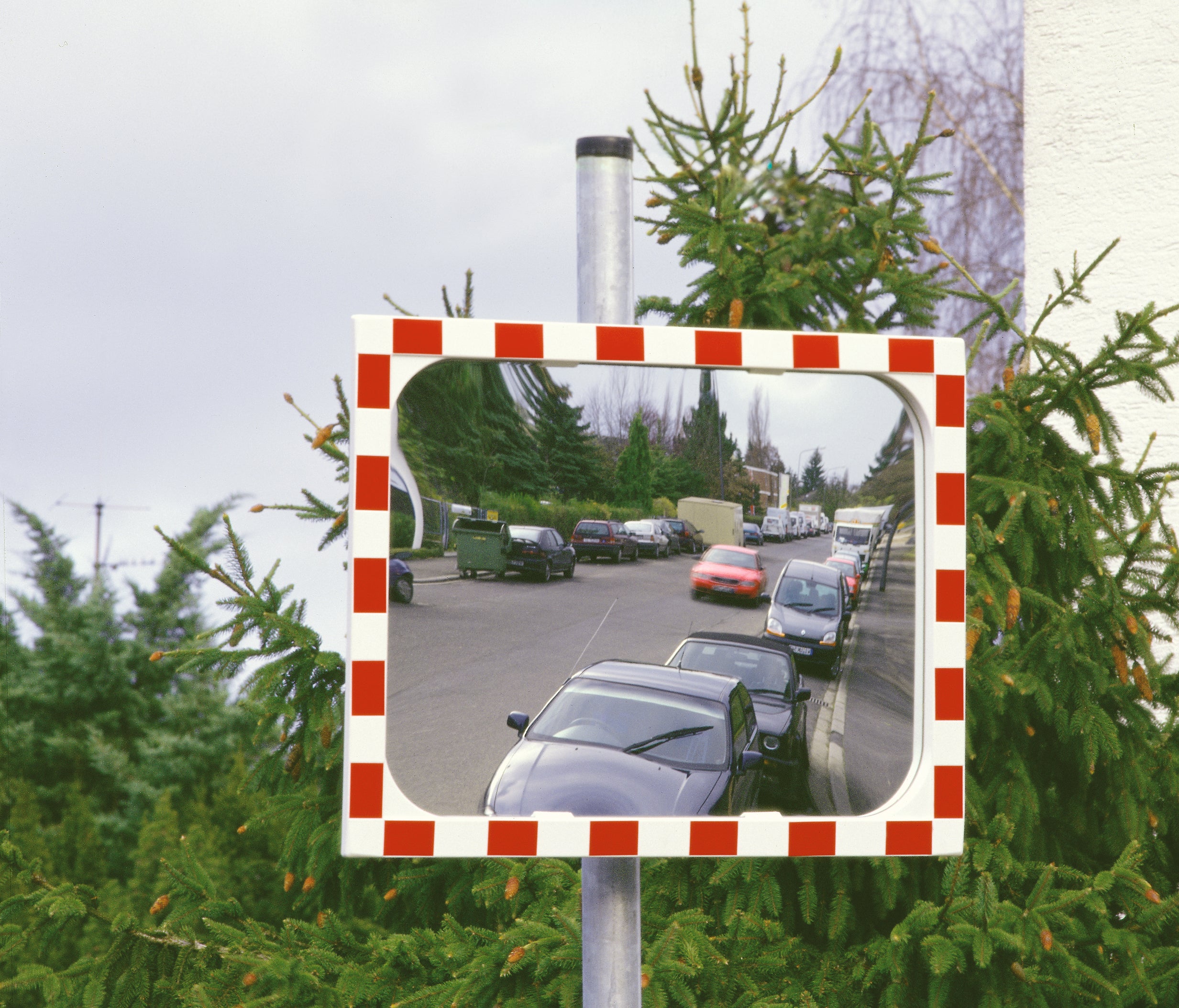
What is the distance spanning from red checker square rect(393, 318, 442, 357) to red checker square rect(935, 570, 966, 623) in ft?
2.79

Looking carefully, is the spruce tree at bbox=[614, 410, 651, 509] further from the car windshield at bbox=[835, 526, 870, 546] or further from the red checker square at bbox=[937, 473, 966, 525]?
the red checker square at bbox=[937, 473, 966, 525]

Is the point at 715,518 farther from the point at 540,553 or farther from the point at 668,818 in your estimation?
the point at 668,818

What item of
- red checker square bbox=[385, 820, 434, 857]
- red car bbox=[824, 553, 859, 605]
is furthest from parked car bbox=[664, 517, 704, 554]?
red checker square bbox=[385, 820, 434, 857]

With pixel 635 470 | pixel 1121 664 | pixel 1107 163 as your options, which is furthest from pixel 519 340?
pixel 1107 163

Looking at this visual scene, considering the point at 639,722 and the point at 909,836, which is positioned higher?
the point at 639,722

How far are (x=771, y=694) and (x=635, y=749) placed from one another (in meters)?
0.23

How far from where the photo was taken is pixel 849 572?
1.53 meters

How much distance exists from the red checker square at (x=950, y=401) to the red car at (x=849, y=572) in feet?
0.84

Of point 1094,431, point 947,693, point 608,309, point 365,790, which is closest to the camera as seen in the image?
point 365,790

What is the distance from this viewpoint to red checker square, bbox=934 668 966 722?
1465 mm

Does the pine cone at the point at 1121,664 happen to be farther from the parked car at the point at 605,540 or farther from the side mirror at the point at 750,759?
the parked car at the point at 605,540

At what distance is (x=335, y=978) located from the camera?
8.74 ft

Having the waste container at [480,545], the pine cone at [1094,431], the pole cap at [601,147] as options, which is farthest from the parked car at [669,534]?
the pine cone at [1094,431]

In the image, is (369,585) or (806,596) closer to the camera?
(369,585)
